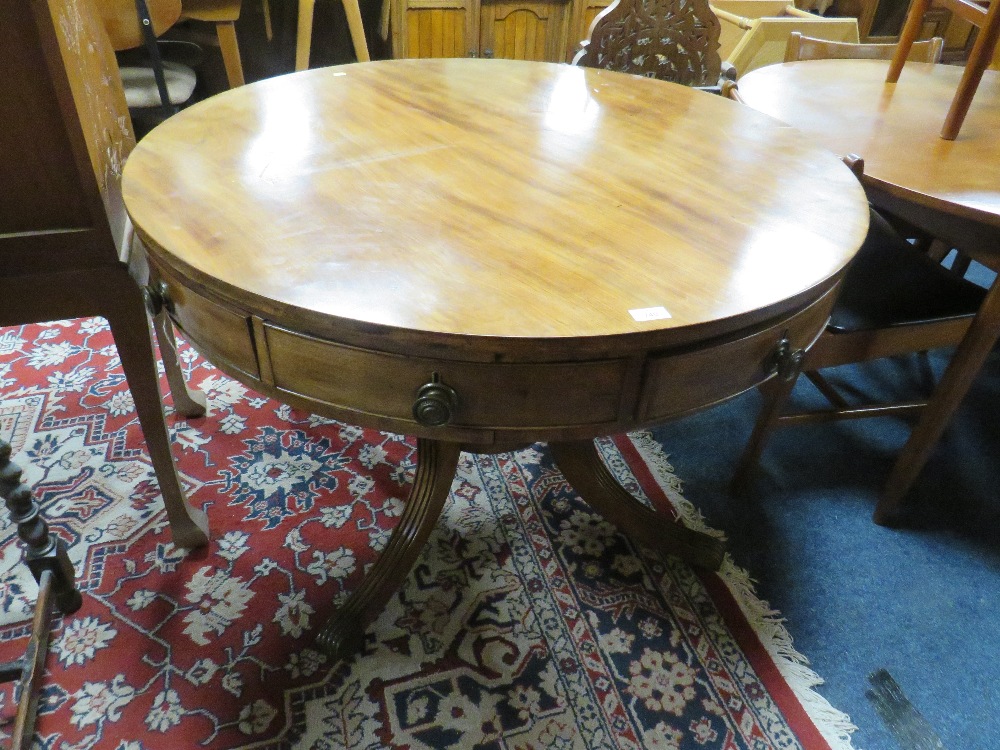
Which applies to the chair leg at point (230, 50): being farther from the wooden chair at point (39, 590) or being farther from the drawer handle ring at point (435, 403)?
the drawer handle ring at point (435, 403)

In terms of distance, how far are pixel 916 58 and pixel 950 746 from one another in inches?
73.4

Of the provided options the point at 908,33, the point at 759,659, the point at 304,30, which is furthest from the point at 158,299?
the point at 304,30

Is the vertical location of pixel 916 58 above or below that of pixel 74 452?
above

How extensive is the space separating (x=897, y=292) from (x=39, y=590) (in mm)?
1610

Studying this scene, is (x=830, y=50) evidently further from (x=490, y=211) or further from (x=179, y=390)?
(x=179, y=390)

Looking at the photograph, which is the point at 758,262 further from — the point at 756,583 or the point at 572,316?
the point at 756,583

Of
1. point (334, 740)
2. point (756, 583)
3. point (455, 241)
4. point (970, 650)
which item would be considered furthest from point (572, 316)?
point (970, 650)

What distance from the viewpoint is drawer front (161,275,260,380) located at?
28.4 inches

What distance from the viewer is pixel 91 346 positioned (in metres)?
1.82

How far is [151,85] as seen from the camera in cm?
197

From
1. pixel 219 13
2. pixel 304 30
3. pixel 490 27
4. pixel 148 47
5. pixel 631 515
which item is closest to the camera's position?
pixel 631 515

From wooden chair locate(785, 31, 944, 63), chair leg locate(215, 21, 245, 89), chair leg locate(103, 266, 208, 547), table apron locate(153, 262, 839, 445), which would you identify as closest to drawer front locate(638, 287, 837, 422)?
table apron locate(153, 262, 839, 445)

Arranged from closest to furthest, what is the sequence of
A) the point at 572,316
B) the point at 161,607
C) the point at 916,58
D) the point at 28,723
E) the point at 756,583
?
1. the point at 572,316
2. the point at 28,723
3. the point at 161,607
4. the point at 756,583
5. the point at 916,58

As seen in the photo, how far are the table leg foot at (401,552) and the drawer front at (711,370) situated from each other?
464mm
